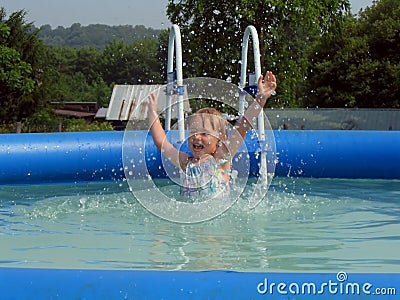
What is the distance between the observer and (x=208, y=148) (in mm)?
5078

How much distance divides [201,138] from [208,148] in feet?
0.30

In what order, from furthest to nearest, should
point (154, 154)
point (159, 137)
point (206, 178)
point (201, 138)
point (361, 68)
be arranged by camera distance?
point (361, 68) < point (154, 154) < point (206, 178) < point (201, 138) < point (159, 137)

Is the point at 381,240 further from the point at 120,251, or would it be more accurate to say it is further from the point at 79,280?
the point at 79,280

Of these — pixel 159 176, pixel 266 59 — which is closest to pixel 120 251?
pixel 159 176

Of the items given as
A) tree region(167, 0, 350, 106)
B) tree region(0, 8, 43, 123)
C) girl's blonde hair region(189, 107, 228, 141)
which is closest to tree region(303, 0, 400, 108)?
tree region(167, 0, 350, 106)

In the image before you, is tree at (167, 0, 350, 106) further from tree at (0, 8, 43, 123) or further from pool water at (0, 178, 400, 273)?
pool water at (0, 178, 400, 273)

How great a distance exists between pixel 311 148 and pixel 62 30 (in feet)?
568

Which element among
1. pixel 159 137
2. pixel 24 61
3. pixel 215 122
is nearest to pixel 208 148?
pixel 215 122

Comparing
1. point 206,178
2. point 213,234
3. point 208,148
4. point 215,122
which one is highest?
point 215,122

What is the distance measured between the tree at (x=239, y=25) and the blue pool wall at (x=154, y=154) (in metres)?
8.88

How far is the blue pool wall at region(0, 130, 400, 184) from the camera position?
7316mm

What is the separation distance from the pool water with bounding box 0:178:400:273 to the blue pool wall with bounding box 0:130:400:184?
0.48 metres

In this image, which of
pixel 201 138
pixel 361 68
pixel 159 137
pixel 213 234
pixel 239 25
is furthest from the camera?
pixel 361 68

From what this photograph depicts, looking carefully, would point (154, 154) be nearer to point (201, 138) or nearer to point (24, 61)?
point (201, 138)
